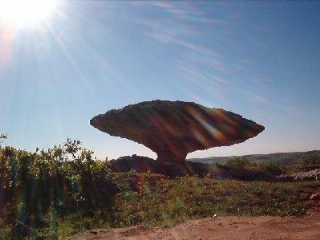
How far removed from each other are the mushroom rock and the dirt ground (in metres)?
23.5

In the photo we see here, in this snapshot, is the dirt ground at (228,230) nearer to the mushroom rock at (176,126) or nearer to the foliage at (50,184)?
the foliage at (50,184)

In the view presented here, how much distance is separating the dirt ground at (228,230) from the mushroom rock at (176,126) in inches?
925

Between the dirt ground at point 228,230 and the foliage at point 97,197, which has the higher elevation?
the foliage at point 97,197

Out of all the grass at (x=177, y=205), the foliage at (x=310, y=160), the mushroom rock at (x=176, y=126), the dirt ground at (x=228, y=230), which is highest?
the mushroom rock at (x=176, y=126)

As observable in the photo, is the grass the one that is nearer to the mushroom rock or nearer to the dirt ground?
the dirt ground

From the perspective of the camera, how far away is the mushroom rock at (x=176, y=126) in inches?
1375

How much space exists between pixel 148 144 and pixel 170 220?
2410cm

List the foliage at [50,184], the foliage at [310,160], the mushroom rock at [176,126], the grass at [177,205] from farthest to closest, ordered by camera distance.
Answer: the foliage at [310,160] → the mushroom rock at [176,126] → the foliage at [50,184] → the grass at [177,205]

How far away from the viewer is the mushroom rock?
3494 cm

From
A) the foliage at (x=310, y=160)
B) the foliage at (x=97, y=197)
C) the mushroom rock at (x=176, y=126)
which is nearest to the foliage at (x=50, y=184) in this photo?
the foliage at (x=97, y=197)

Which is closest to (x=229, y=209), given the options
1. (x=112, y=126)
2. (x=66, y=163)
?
(x=66, y=163)

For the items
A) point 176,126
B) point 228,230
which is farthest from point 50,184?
point 176,126

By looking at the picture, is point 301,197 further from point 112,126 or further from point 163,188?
point 112,126

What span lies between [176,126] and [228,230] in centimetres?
2576
